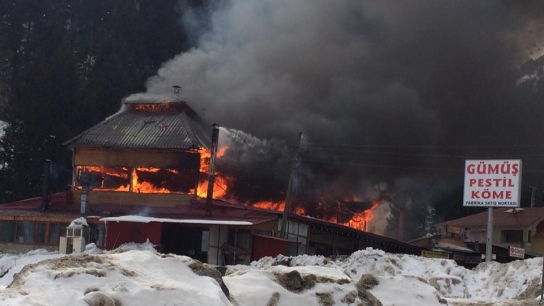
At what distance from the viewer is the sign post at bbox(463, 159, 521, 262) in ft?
91.8

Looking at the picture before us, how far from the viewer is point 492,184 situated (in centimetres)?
2839

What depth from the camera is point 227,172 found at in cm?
3959

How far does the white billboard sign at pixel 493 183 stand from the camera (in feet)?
91.8

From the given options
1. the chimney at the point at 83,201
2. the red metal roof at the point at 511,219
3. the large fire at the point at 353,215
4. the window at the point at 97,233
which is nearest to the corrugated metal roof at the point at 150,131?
the chimney at the point at 83,201

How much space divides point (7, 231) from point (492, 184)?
24.0 metres

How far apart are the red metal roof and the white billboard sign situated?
75.3ft

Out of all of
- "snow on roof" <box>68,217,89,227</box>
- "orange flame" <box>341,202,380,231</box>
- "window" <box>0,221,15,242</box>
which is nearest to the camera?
"snow on roof" <box>68,217,89,227</box>

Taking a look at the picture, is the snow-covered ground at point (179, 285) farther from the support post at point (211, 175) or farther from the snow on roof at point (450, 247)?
the snow on roof at point (450, 247)

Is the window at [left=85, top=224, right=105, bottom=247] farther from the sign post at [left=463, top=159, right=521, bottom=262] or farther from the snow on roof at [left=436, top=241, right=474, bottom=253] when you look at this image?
the snow on roof at [left=436, top=241, right=474, bottom=253]

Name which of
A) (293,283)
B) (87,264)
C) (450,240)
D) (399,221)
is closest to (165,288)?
(87,264)

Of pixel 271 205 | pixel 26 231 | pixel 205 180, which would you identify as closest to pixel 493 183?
pixel 205 180

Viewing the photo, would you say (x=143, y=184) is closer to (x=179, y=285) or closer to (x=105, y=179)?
(x=105, y=179)

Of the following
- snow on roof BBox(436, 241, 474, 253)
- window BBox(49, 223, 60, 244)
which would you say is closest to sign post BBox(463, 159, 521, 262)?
snow on roof BBox(436, 241, 474, 253)

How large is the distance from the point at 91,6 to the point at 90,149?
41124mm
